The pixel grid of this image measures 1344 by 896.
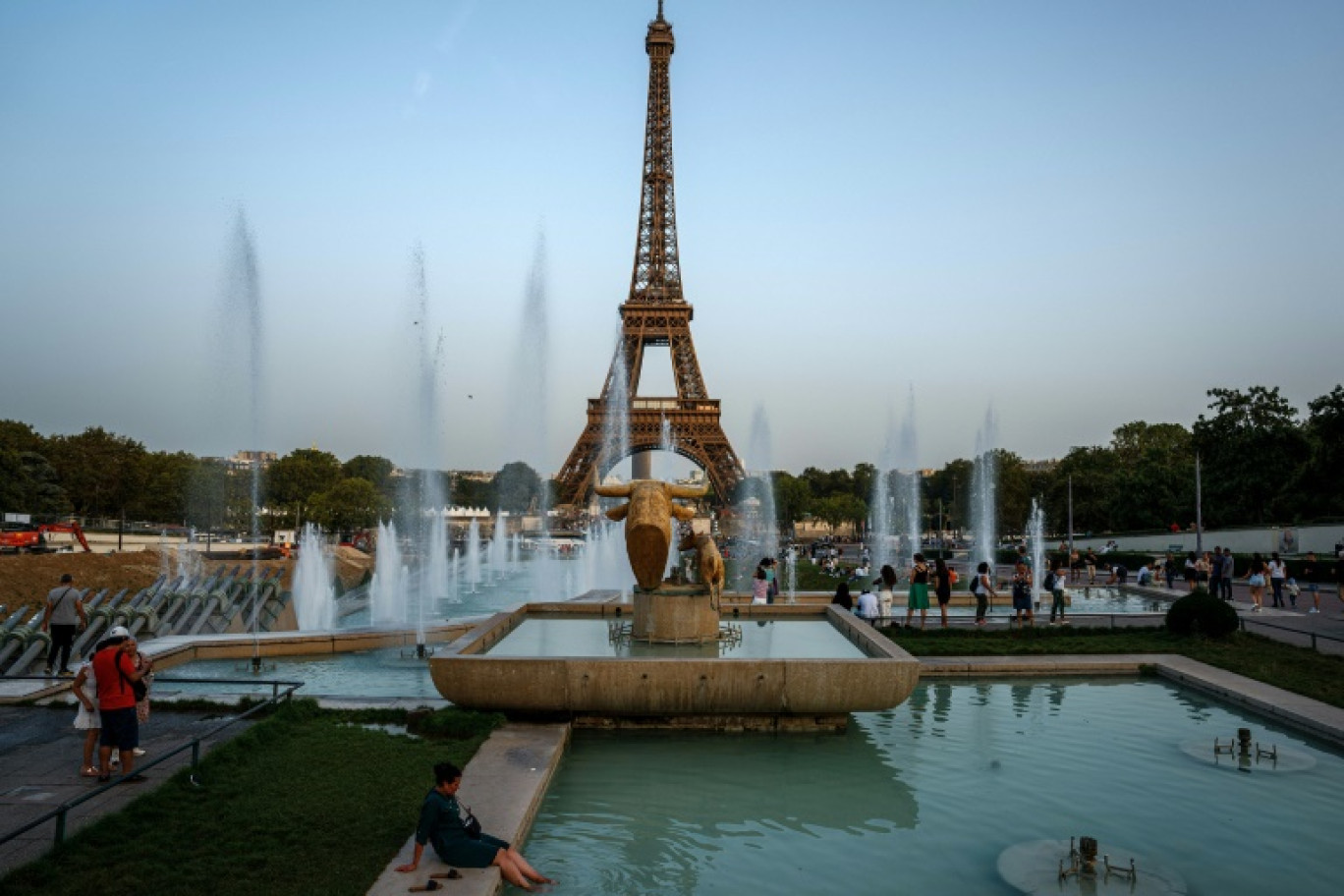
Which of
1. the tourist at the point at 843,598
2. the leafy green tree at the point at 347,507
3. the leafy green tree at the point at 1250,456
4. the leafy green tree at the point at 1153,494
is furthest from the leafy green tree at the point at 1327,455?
the leafy green tree at the point at 347,507

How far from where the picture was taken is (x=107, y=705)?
7.74 m

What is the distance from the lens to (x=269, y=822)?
6.81 meters

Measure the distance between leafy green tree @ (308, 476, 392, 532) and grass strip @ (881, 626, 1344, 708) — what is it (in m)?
61.5

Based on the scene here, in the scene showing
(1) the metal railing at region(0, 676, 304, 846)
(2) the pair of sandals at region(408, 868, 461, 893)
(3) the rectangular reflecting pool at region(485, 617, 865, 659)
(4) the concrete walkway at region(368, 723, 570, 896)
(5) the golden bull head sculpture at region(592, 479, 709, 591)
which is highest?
(5) the golden bull head sculpture at region(592, 479, 709, 591)

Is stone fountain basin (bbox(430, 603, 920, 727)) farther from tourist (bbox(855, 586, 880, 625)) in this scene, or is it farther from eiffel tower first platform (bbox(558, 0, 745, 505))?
eiffel tower first platform (bbox(558, 0, 745, 505))

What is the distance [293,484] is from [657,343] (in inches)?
1203

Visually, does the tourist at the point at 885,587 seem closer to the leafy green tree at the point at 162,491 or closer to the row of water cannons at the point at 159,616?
the row of water cannons at the point at 159,616

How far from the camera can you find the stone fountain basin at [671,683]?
32.4 feet

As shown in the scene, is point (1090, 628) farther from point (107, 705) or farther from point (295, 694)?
point (107, 705)

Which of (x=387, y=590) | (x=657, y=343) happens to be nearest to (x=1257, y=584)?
(x=387, y=590)

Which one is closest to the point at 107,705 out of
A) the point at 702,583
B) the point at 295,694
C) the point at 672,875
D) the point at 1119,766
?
the point at 295,694

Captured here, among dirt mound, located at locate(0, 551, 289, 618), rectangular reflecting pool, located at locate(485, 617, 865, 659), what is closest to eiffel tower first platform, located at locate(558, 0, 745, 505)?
dirt mound, located at locate(0, 551, 289, 618)

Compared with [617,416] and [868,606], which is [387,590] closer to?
[868,606]

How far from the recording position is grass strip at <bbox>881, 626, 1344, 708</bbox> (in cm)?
1309
